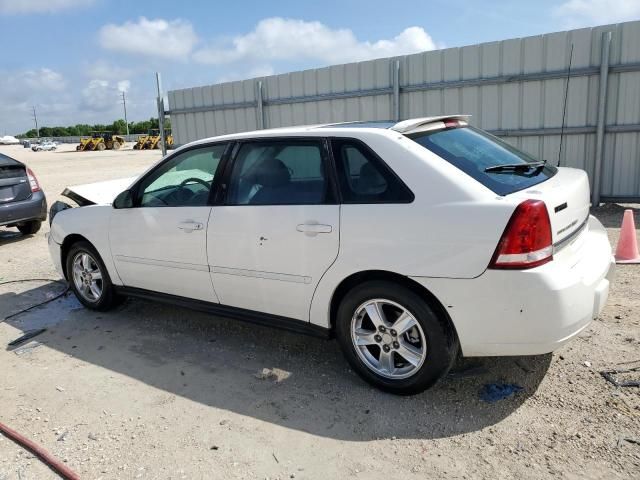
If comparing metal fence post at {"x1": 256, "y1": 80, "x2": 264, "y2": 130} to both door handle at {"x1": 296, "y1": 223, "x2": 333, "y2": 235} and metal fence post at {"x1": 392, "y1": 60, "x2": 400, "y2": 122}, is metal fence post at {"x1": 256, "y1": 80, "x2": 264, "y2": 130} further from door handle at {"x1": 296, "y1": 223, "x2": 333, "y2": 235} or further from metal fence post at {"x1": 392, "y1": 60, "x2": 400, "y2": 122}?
door handle at {"x1": 296, "y1": 223, "x2": 333, "y2": 235}

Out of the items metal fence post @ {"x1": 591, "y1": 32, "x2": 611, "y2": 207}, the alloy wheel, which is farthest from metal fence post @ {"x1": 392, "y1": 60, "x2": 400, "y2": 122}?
the alloy wheel

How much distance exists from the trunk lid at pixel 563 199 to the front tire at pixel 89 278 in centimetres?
365

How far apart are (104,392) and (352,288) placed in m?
1.81

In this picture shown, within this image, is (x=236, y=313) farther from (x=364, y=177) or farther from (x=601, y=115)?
(x=601, y=115)

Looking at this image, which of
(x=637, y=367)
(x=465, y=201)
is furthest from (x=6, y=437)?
(x=637, y=367)

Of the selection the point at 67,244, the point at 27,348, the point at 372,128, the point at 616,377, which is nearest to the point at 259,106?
the point at 67,244

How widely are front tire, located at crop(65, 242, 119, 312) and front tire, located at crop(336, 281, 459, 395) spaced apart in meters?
2.53

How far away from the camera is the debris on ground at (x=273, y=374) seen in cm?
371

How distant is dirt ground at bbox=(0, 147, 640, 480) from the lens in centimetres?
275

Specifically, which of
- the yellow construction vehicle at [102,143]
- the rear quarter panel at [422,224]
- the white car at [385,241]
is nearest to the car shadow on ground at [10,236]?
the white car at [385,241]

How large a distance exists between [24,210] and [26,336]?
4215 mm

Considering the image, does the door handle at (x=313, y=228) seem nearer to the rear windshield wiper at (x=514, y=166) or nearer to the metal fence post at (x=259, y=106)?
the rear windshield wiper at (x=514, y=166)

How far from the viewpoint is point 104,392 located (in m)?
3.63

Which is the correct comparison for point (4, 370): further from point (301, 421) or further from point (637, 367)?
point (637, 367)
